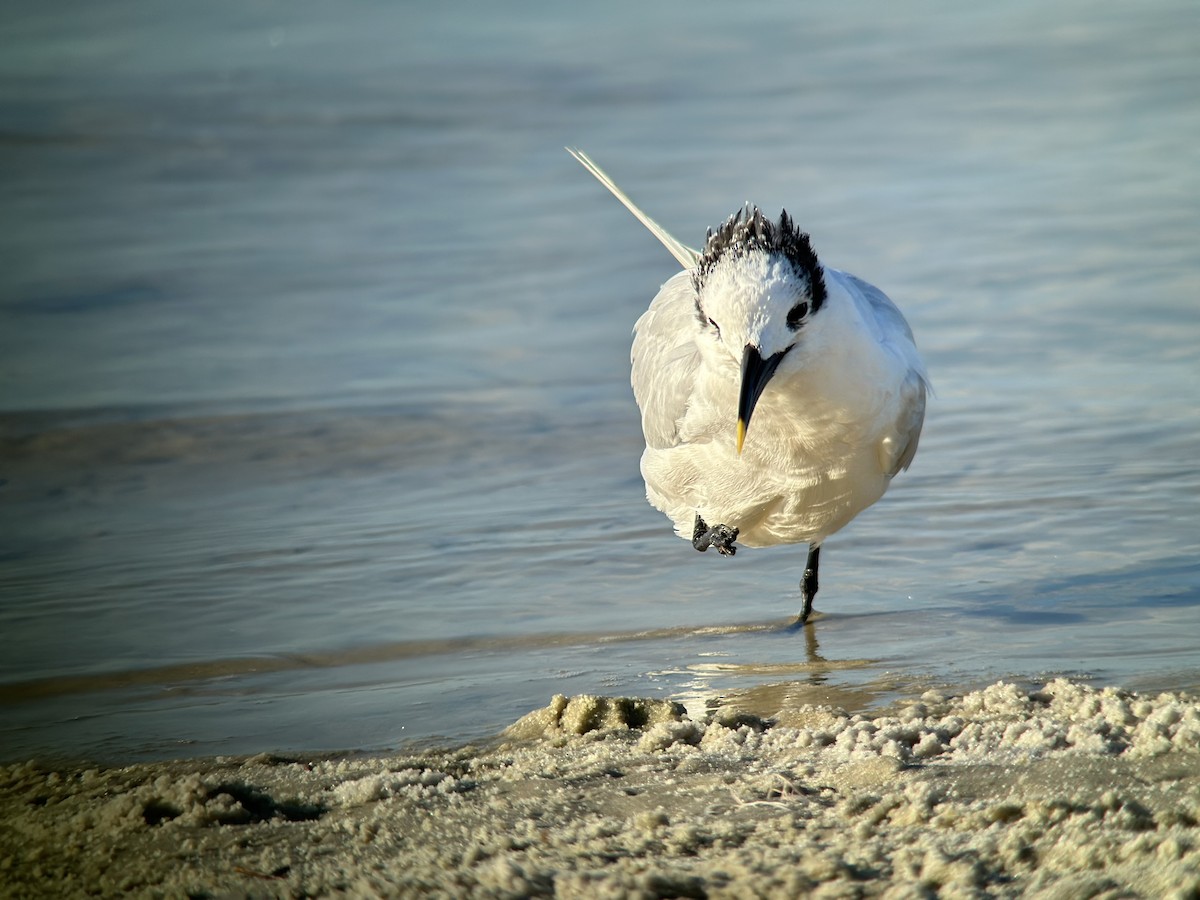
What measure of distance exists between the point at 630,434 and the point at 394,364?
2.21m

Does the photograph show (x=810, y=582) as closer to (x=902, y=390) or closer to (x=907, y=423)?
(x=907, y=423)

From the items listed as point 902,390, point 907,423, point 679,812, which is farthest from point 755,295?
point 679,812

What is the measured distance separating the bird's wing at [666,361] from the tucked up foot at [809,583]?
79 centimetres

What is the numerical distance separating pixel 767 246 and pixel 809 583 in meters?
1.93

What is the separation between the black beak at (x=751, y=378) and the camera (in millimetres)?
4445

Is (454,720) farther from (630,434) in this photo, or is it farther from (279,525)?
(630,434)

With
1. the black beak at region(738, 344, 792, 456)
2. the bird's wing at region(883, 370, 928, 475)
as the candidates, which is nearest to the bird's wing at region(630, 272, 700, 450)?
the bird's wing at region(883, 370, 928, 475)

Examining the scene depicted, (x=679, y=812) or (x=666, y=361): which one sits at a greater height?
(x=666, y=361)

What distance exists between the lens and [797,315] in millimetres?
4742

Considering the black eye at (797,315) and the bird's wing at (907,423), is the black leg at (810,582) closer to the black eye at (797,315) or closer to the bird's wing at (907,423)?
the bird's wing at (907,423)

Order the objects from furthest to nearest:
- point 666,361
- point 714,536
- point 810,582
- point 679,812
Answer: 1. point 666,361
2. point 810,582
3. point 714,536
4. point 679,812

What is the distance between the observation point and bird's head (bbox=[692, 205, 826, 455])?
4566mm

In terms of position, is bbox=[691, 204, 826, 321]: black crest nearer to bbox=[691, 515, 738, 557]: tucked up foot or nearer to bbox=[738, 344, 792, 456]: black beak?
bbox=[738, 344, 792, 456]: black beak

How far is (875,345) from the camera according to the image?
5.28 meters
